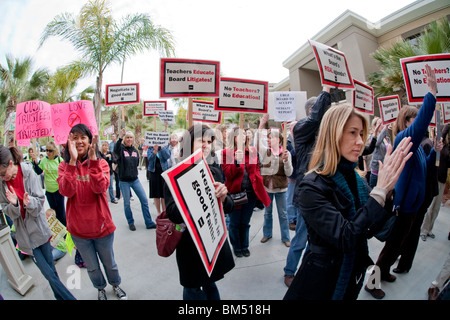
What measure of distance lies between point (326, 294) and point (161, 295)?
214 centimetres

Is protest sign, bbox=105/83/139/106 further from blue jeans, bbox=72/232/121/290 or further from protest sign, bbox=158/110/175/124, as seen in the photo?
blue jeans, bbox=72/232/121/290

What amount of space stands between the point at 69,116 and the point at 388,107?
5474 mm

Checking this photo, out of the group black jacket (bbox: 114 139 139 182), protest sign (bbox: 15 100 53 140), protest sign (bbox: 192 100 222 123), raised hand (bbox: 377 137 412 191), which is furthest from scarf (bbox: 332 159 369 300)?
black jacket (bbox: 114 139 139 182)

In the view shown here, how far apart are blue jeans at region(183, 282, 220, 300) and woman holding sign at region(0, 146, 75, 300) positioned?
145cm

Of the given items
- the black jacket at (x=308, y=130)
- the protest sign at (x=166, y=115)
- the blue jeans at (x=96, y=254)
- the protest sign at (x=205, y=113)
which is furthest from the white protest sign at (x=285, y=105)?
the blue jeans at (x=96, y=254)

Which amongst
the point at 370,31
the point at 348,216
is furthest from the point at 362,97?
the point at 370,31

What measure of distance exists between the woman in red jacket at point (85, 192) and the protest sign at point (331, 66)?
2.54 meters

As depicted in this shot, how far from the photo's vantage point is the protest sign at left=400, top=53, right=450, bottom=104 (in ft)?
9.42

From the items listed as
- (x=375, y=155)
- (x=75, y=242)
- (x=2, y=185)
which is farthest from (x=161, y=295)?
(x=375, y=155)

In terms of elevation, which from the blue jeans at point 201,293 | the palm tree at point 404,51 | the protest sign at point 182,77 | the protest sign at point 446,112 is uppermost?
the palm tree at point 404,51

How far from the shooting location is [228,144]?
12.4 feet

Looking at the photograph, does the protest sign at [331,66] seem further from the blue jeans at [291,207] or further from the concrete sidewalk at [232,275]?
the concrete sidewalk at [232,275]

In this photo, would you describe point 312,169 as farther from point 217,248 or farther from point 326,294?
point 217,248

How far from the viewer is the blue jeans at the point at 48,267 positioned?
2.43 meters
